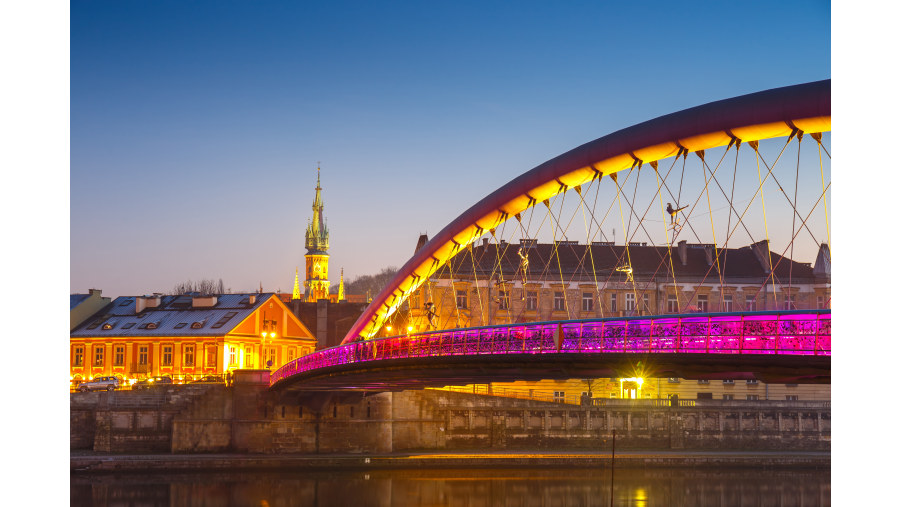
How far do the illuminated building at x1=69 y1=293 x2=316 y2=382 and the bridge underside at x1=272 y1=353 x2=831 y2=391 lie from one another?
19916 mm

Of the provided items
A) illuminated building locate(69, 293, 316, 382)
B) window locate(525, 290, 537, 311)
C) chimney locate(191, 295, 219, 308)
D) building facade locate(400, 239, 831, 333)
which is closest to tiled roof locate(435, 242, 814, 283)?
building facade locate(400, 239, 831, 333)

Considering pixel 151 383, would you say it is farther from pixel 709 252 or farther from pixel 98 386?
pixel 709 252

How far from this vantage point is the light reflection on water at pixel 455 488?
131 ft

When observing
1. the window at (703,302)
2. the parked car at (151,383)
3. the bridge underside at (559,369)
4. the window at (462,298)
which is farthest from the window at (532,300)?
the parked car at (151,383)

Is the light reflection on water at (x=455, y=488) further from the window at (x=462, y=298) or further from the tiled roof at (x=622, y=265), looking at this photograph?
the tiled roof at (x=622, y=265)

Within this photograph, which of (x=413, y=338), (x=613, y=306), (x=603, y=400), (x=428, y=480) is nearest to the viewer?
(x=413, y=338)

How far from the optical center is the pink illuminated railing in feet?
73.0

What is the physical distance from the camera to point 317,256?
16600cm

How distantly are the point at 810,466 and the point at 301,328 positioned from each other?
1354 inches

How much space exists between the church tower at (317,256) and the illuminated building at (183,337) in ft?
300

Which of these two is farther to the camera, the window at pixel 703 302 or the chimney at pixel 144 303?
the chimney at pixel 144 303

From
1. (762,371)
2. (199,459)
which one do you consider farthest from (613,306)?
(762,371)
